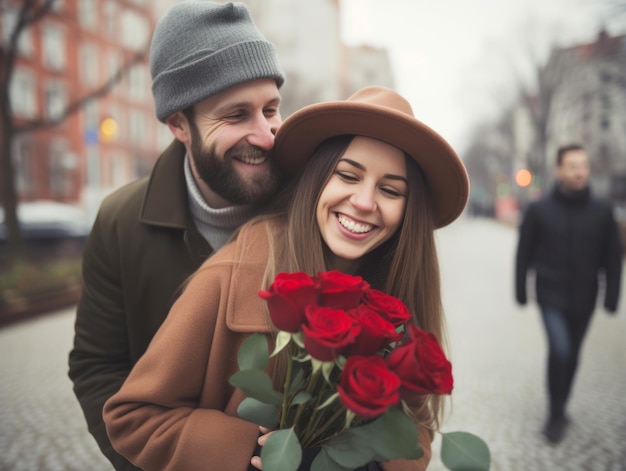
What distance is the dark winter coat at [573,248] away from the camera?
458cm

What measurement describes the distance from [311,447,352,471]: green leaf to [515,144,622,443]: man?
3.74 m

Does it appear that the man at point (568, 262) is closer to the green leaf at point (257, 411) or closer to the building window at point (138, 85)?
the green leaf at point (257, 411)

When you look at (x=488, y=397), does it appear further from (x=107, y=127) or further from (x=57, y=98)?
(x=57, y=98)

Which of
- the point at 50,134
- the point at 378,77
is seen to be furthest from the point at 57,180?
the point at 378,77

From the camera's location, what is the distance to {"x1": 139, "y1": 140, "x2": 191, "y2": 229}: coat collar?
7.06ft

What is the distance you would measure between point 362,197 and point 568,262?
3501mm

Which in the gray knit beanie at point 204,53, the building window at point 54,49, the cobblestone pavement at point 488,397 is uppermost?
the building window at point 54,49

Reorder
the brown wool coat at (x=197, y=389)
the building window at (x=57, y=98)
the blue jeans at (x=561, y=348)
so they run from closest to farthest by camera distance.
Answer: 1. the brown wool coat at (x=197, y=389)
2. the blue jeans at (x=561, y=348)
3. the building window at (x=57, y=98)

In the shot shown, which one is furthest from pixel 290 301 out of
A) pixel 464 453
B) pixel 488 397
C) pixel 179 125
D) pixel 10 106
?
pixel 10 106

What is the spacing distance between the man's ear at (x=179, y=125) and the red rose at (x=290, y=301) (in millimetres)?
1244

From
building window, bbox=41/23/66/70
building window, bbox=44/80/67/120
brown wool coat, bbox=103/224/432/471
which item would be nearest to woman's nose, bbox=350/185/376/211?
brown wool coat, bbox=103/224/432/471

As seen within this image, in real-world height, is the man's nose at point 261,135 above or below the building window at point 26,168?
above

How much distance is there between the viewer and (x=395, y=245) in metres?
2.04

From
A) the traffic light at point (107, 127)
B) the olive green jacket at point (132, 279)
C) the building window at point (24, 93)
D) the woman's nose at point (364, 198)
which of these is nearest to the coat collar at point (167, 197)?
the olive green jacket at point (132, 279)
